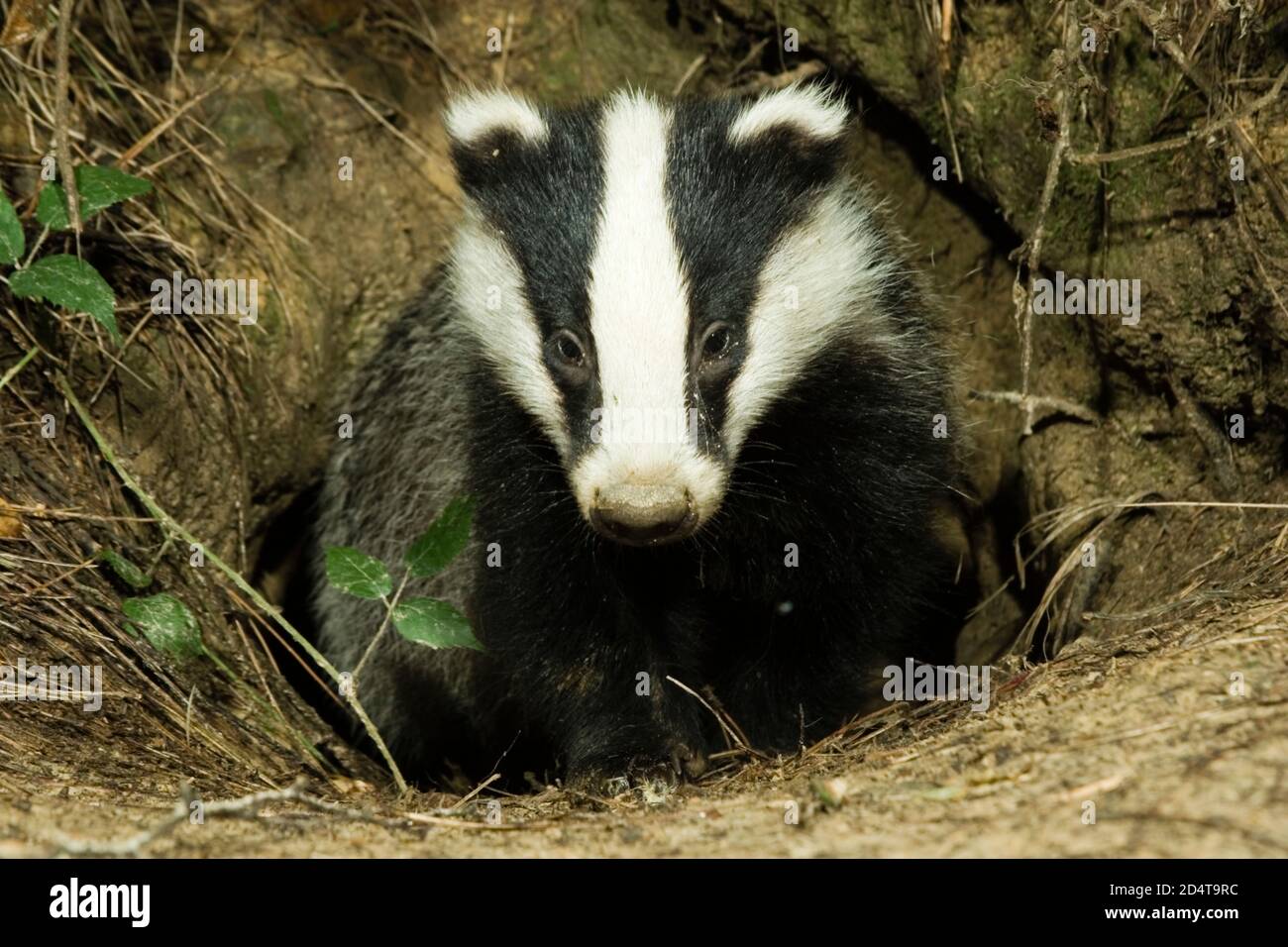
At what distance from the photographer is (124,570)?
3.85 m

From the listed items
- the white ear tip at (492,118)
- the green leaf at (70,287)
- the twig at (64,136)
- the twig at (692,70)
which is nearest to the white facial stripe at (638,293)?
the white ear tip at (492,118)

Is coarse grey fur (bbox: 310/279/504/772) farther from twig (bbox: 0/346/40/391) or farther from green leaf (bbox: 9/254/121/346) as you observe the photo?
twig (bbox: 0/346/40/391)

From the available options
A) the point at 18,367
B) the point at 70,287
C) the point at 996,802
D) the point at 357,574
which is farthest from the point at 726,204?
the point at 18,367

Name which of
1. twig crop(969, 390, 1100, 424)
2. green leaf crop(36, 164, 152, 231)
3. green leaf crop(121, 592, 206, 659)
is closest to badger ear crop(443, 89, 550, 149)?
green leaf crop(36, 164, 152, 231)

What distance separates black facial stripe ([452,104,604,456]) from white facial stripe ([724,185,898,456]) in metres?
0.41

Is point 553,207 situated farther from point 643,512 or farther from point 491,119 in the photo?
point 643,512

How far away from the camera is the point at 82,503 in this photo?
3.96m

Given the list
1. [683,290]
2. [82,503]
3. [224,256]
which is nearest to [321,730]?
[82,503]

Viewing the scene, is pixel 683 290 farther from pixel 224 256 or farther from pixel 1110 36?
pixel 224 256

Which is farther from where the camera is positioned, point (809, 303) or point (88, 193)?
point (88, 193)

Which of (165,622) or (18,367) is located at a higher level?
(18,367)

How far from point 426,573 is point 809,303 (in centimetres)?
122

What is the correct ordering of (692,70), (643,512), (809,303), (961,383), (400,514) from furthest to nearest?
(692,70) → (400,514) → (961,383) → (809,303) → (643,512)

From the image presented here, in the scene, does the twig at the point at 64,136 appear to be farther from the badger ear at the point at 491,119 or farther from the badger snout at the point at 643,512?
the badger snout at the point at 643,512
